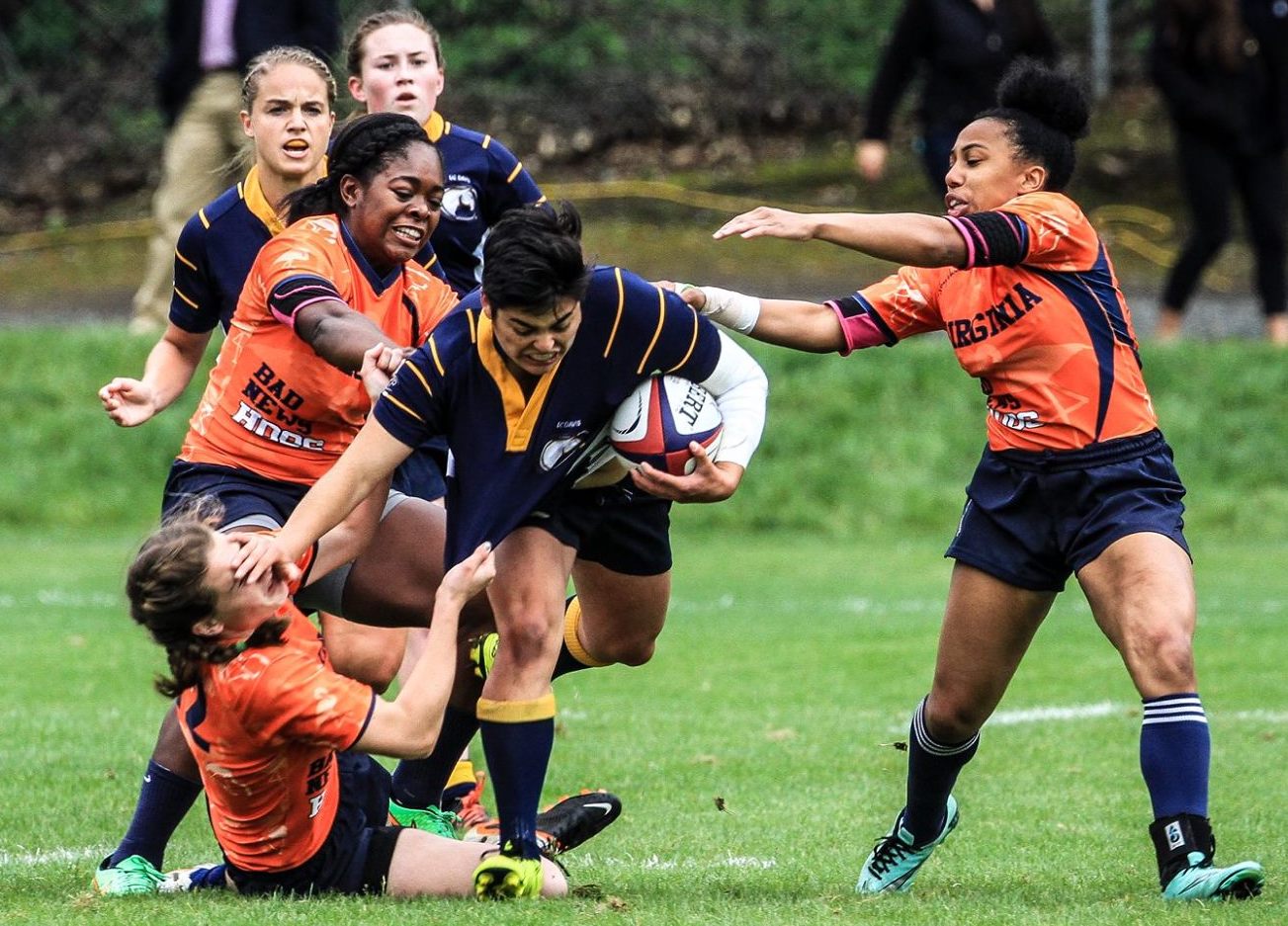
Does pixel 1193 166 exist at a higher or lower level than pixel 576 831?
lower

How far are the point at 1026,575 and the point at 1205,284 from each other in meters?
11.9

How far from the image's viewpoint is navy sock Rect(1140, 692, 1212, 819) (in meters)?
4.75

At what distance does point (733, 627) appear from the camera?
32.6ft

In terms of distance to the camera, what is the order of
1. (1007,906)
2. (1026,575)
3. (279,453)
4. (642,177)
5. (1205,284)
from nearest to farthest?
1. (1007,906)
2. (1026,575)
3. (279,453)
4. (1205,284)
5. (642,177)

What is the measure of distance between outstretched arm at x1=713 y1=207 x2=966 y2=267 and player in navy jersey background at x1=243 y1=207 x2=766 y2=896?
365 millimetres

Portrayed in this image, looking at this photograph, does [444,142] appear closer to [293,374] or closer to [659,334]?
[293,374]

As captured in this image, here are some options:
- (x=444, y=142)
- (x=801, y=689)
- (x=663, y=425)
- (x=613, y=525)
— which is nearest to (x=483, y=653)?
(x=613, y=525)

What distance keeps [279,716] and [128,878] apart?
2.54 ft

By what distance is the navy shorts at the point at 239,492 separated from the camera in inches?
Answer: 212

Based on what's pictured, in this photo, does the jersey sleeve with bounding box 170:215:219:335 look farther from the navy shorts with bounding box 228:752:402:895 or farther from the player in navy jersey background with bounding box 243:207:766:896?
the navy shorts with bounding box 228:752:402:895

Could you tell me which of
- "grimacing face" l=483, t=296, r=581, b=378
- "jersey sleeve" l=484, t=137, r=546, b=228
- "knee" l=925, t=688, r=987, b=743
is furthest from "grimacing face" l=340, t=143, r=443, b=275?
"knee" l=925, t=688, r=987, b=743

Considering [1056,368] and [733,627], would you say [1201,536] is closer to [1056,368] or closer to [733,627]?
[733,627]

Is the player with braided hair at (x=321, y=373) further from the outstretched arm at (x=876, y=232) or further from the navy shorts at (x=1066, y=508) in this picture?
the navy shorts at (x=1066, y=508)

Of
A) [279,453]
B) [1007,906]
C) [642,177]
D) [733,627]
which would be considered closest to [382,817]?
[279,453]
